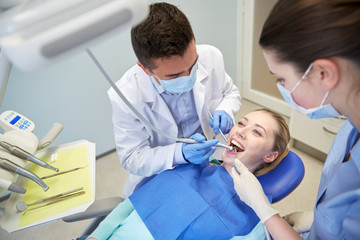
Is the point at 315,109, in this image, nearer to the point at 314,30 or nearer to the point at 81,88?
the point at 314,30

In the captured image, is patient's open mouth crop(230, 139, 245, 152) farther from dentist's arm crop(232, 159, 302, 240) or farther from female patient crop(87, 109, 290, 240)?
A: dentist's arm crop(232, 159, 302, 240)

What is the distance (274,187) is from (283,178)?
0.22 feet

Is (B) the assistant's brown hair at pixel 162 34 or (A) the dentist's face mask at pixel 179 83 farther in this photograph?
(A) the dentist's face mask at pixel 179 83

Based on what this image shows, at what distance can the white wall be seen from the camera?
205cm

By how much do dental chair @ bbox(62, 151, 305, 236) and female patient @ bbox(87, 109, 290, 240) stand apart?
4 cm

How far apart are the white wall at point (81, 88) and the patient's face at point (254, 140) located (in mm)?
1364

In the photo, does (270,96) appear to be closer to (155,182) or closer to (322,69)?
(155,182)

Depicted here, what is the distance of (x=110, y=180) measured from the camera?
250 cm

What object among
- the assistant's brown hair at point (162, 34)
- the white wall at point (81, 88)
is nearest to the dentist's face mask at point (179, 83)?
the assistant's brown hair at point (162, 34)

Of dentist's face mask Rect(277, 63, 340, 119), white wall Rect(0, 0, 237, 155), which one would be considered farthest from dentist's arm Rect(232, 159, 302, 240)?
white wall Rect(0, 0, 237, 155)

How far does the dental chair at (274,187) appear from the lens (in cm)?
113

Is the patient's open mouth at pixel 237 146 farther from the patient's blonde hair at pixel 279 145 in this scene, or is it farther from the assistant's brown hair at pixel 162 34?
the assistant's brown hair at pixel 162 34

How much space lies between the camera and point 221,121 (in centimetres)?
134

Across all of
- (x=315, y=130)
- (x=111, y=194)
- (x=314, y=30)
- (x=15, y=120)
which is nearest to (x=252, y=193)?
(x=314, y=30)
